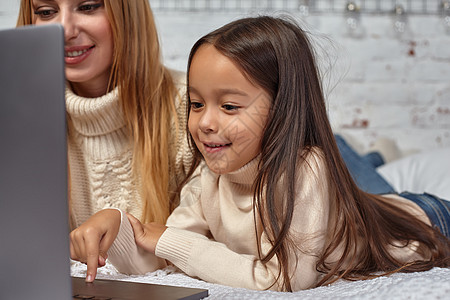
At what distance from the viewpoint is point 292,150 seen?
845 mm

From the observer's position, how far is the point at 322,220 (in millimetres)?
834

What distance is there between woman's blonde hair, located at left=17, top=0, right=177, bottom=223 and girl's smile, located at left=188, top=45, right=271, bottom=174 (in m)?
0.26

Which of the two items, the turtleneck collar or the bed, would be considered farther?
the turtleneck collar

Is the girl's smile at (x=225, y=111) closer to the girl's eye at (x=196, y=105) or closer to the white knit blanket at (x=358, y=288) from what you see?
the girl's eye at (x=196, y=105)

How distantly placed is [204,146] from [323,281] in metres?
0.28

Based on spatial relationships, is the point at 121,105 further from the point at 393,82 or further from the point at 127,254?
the point at 393,82

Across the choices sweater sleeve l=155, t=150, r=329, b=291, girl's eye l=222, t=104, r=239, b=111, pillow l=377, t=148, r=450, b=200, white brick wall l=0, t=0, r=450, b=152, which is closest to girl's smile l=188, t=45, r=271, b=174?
girl's eye l=222, t=104, r=239, b=111

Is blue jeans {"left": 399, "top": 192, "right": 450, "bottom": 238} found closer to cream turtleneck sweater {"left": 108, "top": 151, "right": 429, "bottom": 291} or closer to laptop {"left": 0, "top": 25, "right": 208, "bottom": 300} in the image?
cream turtleneck sweater {"left": 108, "top": 151, "right": 429, "bottom": 291}

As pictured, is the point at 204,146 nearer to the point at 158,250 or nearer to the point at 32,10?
the point at 158,250

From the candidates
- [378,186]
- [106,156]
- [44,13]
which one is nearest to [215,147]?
[106,156]

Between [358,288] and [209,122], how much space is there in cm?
32

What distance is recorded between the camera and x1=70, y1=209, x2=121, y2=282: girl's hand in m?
0.81

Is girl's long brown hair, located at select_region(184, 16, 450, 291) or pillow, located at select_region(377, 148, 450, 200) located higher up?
girl's long brown hair, located at select_region(184, 16, 450, 291)

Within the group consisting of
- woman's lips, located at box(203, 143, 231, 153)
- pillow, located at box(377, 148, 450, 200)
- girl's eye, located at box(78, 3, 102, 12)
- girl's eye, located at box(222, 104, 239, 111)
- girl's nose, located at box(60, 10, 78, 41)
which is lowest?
pillow, located at box(377, 148, 450, 200)
